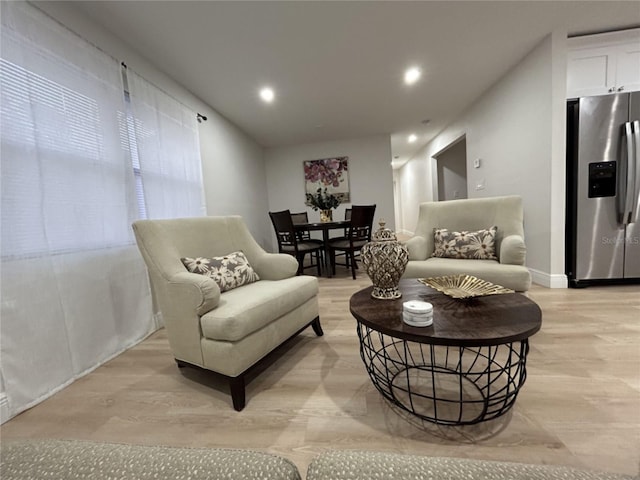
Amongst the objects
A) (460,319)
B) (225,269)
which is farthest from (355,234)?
(460,319)

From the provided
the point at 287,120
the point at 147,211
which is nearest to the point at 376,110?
the point at 287,120

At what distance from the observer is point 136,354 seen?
1.89m

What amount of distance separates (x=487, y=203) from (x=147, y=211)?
288 cm

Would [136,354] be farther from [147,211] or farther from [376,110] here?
[376,110]

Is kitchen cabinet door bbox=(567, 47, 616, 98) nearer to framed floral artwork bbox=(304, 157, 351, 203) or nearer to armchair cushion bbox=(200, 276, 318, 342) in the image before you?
armchair cushion bbox=(200, 276, 318, 342)

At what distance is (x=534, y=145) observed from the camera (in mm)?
2730

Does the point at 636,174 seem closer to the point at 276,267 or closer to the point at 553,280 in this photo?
the point at 553,280

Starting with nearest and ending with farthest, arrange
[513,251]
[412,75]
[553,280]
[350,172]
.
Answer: [513,251] < [553,280] < [412,75] < [350,172]

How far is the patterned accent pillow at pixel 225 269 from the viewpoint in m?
1.62

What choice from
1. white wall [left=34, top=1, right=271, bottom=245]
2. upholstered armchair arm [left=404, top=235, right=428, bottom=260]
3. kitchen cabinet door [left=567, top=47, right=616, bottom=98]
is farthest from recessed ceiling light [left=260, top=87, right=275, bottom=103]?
kitchen cabinet door [left=567, top=47, right=616, bottom=98]

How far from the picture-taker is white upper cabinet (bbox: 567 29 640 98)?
8.04 ft

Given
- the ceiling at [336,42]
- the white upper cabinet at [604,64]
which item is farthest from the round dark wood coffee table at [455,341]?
the white upper cabinet at [604,64]

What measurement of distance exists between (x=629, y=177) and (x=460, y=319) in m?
2.62

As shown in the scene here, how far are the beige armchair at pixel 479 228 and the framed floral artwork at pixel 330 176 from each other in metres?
2.83
